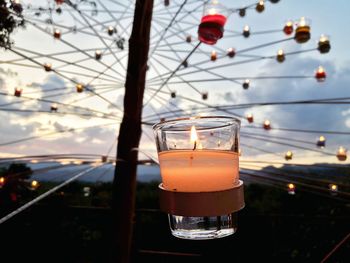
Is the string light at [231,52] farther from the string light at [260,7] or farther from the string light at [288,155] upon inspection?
the string light at [288,155]

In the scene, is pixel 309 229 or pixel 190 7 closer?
pixel 190 7

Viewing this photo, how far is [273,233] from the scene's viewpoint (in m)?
12.0

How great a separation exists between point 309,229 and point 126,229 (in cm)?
1235

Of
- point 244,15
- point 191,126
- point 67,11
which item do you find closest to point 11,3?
point 67,11

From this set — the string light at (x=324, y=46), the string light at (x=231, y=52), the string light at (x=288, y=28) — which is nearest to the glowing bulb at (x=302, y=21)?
the string light at (x=324, y=46)

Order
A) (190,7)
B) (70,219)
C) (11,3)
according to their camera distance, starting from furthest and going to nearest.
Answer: (70,219)
(190,7)
(11,3)

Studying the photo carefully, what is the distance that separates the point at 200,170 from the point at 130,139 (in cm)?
132

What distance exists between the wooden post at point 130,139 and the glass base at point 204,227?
125 centimetres

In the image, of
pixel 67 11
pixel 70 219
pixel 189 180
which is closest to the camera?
pixel 189 180

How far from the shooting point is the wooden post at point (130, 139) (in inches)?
70.3

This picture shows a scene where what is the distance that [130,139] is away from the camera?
182 centimetres

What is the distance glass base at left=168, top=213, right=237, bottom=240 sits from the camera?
21.1 inches

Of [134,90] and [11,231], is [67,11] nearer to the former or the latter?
[134,90]

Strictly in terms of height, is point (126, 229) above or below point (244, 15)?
below
